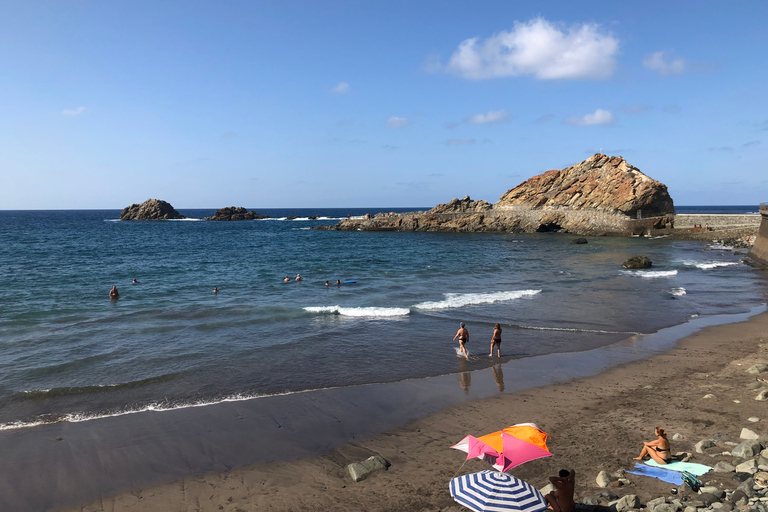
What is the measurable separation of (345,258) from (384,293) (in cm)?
1932

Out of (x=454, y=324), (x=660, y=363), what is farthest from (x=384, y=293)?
(x=660, y=363)

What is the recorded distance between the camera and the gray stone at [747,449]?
7758mm

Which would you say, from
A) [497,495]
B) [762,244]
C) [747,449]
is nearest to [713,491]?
[747,449]

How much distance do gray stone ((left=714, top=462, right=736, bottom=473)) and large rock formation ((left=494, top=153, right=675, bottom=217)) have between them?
64.4 meters

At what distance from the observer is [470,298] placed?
25844 millimetres

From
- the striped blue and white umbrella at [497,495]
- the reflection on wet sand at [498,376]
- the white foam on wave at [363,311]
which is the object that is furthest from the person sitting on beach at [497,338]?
the striped blue and white umbrella at [497,495]

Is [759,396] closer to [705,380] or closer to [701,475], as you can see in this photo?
[705,380]

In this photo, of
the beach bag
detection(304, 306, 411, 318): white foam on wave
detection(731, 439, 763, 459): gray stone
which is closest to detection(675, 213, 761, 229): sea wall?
detection(304, 306, 411, 318): white foam on wave

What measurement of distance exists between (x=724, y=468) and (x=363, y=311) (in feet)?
53.3

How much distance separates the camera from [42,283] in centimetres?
2955

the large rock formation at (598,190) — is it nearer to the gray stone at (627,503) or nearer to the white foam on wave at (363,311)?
the white foam on wave at (363,311)

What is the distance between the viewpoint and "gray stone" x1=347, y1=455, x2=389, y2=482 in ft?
27.9

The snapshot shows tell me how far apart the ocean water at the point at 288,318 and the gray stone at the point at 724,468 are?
7.63 m

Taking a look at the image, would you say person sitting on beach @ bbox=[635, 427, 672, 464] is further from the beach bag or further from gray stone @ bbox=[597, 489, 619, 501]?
gray stone @ bbox=[597, 489, 619, 501]
